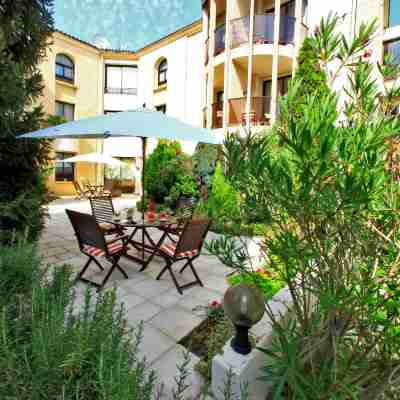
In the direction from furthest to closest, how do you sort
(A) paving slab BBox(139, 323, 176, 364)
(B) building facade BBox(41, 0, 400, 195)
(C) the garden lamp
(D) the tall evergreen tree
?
(B) building facade BBox(41, 0, 400, 195) → (D) the tall evergreen tree → (A) paving slab BBox(139, 323, 176, 364) → (C) the garden lamp

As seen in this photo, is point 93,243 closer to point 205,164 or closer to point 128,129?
point 128,129

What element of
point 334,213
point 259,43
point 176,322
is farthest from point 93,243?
point 259,43

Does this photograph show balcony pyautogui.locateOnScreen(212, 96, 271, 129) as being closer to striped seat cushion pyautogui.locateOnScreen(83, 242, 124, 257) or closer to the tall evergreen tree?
the tall evergreen tree

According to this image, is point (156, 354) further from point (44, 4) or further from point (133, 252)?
point (44, 4)

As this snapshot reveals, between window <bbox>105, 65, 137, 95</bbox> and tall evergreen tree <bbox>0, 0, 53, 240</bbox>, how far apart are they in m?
14.3

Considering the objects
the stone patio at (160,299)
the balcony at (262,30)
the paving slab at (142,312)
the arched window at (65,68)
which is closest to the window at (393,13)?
the balcony at (262,30)

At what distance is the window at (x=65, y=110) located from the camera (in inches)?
623

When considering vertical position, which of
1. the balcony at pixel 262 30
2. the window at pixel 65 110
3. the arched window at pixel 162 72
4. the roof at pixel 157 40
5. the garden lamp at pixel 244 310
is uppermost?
the roof at pixel 157 40

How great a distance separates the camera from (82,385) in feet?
3.79

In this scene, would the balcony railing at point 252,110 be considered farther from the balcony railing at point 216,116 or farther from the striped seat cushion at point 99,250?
the striped seat cushion at point 99,250

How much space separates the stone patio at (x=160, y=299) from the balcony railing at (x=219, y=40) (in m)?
9.71

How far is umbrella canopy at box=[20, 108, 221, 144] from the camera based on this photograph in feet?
12.8

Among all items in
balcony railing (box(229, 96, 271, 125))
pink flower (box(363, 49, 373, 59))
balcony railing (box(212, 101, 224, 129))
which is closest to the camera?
pink flower (box(363, 49, 373, 59))

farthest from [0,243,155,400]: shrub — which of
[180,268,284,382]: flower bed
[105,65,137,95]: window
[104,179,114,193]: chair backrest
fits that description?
[105,65,137,95]: window
